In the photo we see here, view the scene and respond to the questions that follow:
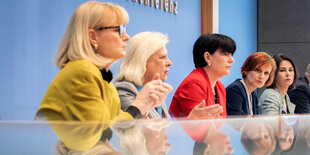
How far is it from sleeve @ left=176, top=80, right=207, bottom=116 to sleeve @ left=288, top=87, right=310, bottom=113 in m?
1.54

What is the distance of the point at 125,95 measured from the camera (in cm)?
199

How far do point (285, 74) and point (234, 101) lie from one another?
2.59 ft

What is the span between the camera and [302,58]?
7.02 meters

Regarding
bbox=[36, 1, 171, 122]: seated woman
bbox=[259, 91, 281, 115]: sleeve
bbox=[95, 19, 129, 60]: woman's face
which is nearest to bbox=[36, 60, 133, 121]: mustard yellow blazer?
bbox=[36, 1, 171, 122]: seated woman

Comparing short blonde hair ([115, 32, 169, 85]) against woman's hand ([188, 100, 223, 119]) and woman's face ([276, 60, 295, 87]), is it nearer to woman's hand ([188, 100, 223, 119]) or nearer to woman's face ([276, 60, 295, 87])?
woman's hand ([188, 100, 223, 119])

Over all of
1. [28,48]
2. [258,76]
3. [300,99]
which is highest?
[28,48]

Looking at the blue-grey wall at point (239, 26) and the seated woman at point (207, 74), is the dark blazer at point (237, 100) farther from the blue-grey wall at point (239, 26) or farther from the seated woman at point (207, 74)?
the blue-grey wall at point (239, 26)

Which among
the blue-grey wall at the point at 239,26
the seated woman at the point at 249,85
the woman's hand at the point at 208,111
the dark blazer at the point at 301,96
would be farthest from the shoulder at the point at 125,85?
the blue-grey wall at the point at 239,26

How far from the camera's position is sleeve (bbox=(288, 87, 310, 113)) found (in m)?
3.71

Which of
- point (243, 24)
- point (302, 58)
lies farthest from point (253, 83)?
point (302, 58)

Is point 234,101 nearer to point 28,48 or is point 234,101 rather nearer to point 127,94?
point 127,94

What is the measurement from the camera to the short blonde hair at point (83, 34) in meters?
1.52

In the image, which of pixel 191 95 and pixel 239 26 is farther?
pixel 239 26

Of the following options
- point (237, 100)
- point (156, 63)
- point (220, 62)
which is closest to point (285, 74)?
point (237, 100)
